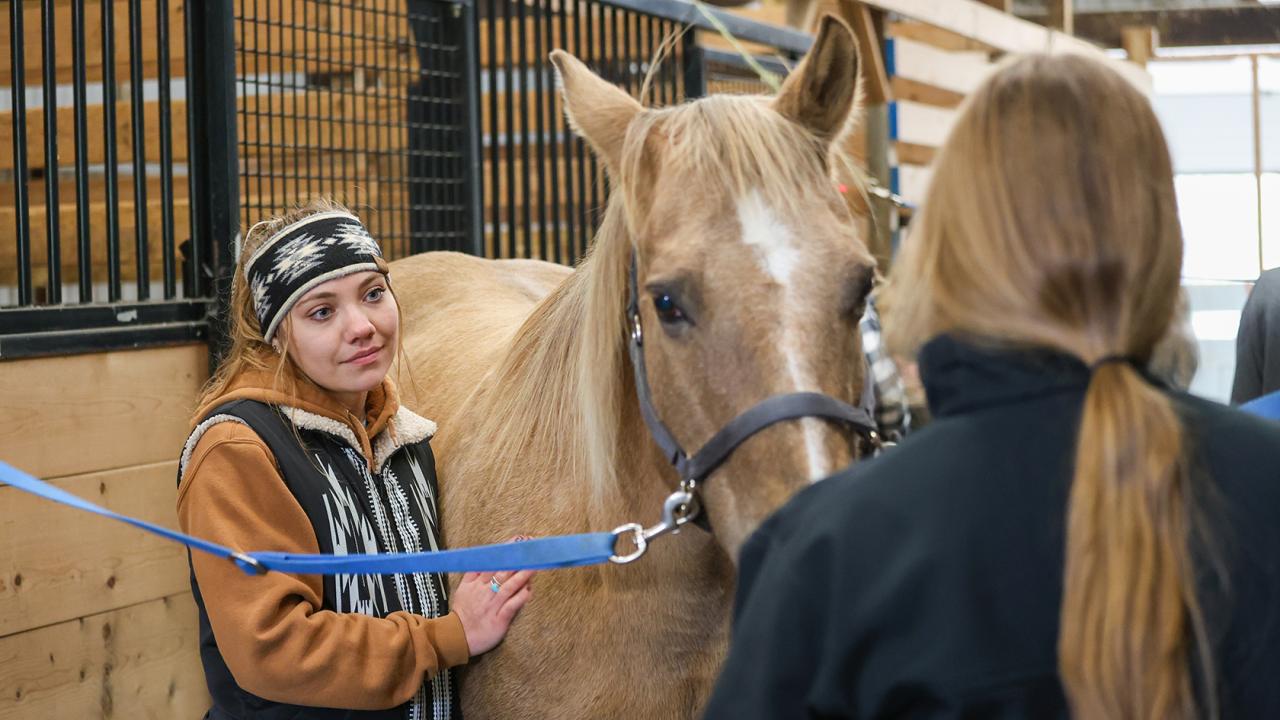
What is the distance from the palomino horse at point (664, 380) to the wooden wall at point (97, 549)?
2.39ft

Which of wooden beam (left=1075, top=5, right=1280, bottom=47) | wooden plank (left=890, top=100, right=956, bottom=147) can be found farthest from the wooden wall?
wooden beam (left=1075, top=5, right=1280, bottom=47)

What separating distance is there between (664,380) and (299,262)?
690mm

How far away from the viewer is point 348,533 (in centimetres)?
199

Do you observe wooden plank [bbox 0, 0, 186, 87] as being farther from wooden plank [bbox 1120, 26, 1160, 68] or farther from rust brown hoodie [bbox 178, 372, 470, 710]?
wooden plank [bbox 1120, 26, 1160, 68]

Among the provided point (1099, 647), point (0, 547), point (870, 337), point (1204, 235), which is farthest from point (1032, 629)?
point (1204, 235)

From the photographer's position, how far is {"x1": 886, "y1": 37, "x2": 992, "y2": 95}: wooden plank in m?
6.25

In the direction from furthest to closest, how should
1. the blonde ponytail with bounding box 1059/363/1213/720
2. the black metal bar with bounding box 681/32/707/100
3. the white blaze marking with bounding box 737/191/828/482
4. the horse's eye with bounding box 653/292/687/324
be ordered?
the black metal bar with bounding box 681/32/707/100
the horse's eye with bounding box 653/292/687/324
the white blaze marking with bounding box 737/191/828/482
the blonde ponytail with bounding box 1059/363/1213/720

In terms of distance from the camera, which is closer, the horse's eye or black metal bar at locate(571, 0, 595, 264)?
the horse's eye

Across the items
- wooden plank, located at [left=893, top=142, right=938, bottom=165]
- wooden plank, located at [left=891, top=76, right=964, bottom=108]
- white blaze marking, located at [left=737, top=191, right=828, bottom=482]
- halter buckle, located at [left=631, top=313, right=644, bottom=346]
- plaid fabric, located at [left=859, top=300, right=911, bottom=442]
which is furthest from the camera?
wooden plank, located at [left=891, top=76, right=964, bottom=108]

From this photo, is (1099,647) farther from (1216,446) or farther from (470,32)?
(470,32)

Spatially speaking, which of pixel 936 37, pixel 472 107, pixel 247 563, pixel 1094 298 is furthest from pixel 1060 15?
pixel 1094 298

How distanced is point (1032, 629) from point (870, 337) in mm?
1771

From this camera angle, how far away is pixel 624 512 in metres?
1.94

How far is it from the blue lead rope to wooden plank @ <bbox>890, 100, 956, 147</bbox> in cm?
476
